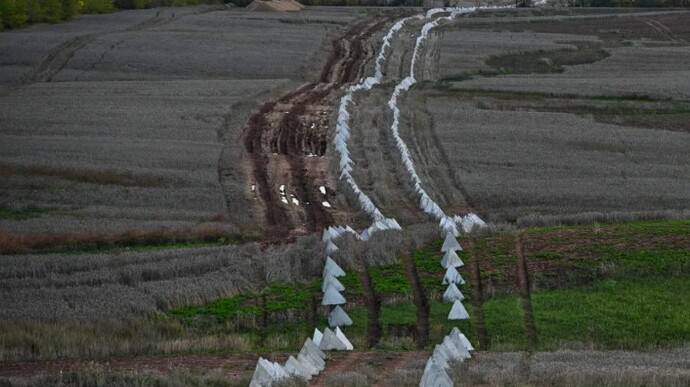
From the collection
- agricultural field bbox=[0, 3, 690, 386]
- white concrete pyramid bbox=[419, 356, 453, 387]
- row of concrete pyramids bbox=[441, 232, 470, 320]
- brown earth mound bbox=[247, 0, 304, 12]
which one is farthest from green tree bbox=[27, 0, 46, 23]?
white concrete pyramid bbox=[419, 356, 453, 387]

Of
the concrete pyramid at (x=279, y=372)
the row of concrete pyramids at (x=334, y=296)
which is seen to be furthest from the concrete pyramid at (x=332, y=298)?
the concrete pyramid at (x=279, y=372)

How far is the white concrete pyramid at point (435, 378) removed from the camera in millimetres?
16484

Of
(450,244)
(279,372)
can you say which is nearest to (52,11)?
(450,244)

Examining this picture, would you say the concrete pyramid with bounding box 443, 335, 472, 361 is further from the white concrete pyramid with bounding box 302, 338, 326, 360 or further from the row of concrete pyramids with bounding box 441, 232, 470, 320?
the row of concrete pyramids with bounding box 441, 232, 470, 320

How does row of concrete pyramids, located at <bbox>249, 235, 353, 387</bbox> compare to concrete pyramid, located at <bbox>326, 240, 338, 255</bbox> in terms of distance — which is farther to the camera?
concrete pyramid, located at <bbox>326, 240, 338, 255</bbox>

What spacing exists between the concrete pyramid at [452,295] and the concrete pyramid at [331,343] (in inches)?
176

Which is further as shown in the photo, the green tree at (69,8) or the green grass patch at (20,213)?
the green tree at (69,8)

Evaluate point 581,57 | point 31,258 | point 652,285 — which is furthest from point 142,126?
point 581,57

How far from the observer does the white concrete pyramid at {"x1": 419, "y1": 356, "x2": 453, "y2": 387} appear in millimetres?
16484

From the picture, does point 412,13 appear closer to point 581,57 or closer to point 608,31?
point 608,31

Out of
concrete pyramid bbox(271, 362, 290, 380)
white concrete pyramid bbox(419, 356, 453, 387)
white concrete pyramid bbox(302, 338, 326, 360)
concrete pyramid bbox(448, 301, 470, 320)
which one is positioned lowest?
concrete pyramid bbox(448, 301, 470, 320)

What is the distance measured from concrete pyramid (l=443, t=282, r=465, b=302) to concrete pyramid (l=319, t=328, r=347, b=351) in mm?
4476

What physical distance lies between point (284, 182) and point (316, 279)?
11.0 meters

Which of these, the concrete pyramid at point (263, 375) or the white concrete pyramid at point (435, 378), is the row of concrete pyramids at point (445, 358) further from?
the concrete pyramid at point (263, 375)
